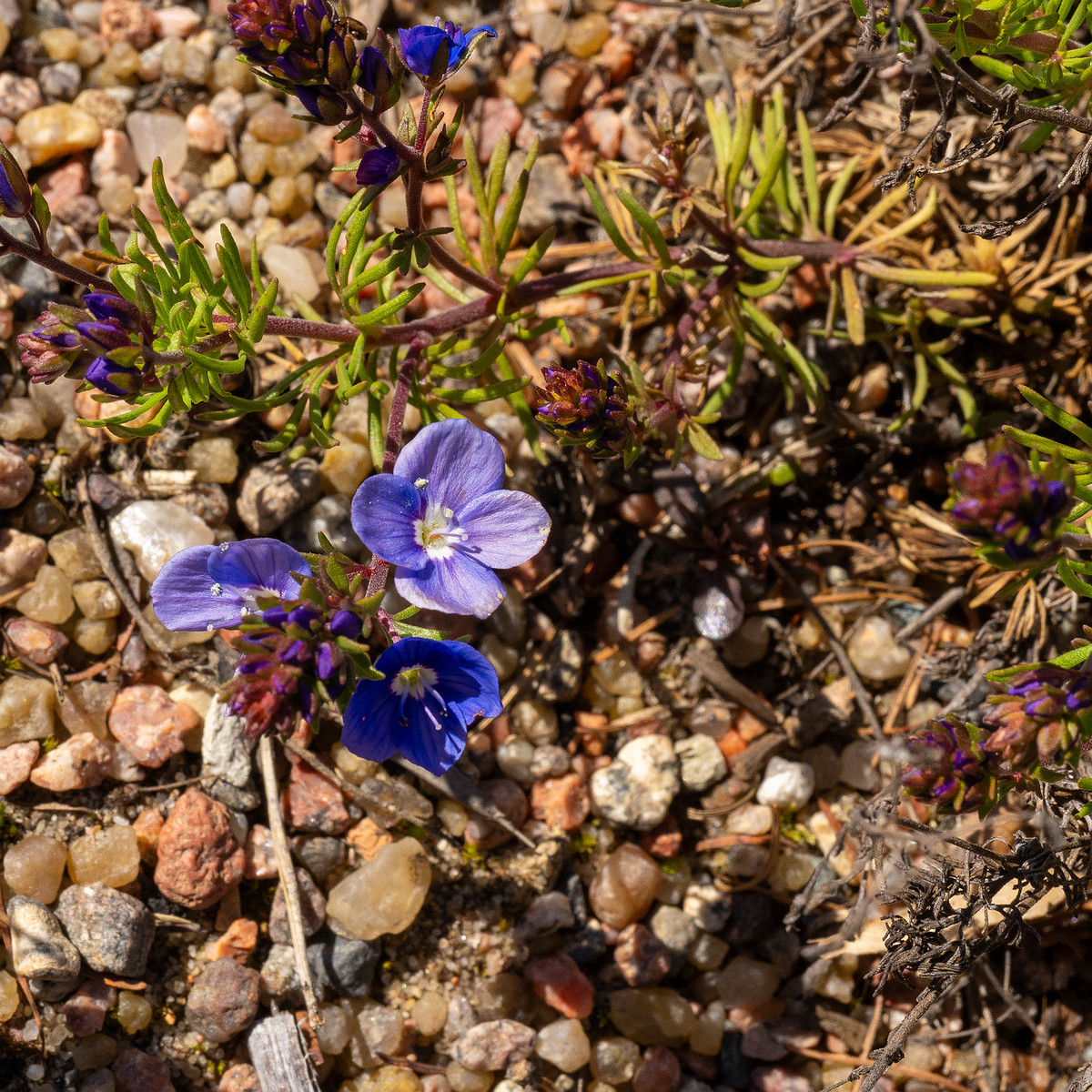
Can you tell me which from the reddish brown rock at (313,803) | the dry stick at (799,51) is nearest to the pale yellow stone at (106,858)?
the reddish brown rock at (313,803)

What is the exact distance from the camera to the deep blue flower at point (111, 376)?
2.65 m

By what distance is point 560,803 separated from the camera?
167 inches

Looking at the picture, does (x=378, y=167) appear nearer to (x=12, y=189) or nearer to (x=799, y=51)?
(x=12, y=189)

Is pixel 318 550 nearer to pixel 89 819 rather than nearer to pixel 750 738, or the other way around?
pixel 89 819

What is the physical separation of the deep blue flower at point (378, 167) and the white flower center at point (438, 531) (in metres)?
1.03

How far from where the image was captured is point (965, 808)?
9.39 feet

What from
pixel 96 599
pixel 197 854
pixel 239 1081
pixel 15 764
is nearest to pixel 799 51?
pixel 96 599

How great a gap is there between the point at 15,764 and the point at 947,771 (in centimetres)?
327

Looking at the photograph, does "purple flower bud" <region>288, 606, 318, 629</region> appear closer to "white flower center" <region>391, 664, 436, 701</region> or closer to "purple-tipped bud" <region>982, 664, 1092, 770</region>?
"white flower center" <region>391, 664, 436, 701</region>

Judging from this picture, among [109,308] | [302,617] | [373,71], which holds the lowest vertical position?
[302,617]

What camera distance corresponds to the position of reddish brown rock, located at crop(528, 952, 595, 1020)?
3986 mm

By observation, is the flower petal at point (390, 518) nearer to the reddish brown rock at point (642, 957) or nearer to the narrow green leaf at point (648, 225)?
the narrow green leaf at point (648, 225)

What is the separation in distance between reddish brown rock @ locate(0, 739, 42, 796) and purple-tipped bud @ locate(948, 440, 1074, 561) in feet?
11.0

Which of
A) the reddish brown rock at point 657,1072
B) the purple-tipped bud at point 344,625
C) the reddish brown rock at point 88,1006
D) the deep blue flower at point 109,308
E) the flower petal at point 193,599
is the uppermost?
the deep blue flower at point 109,308
